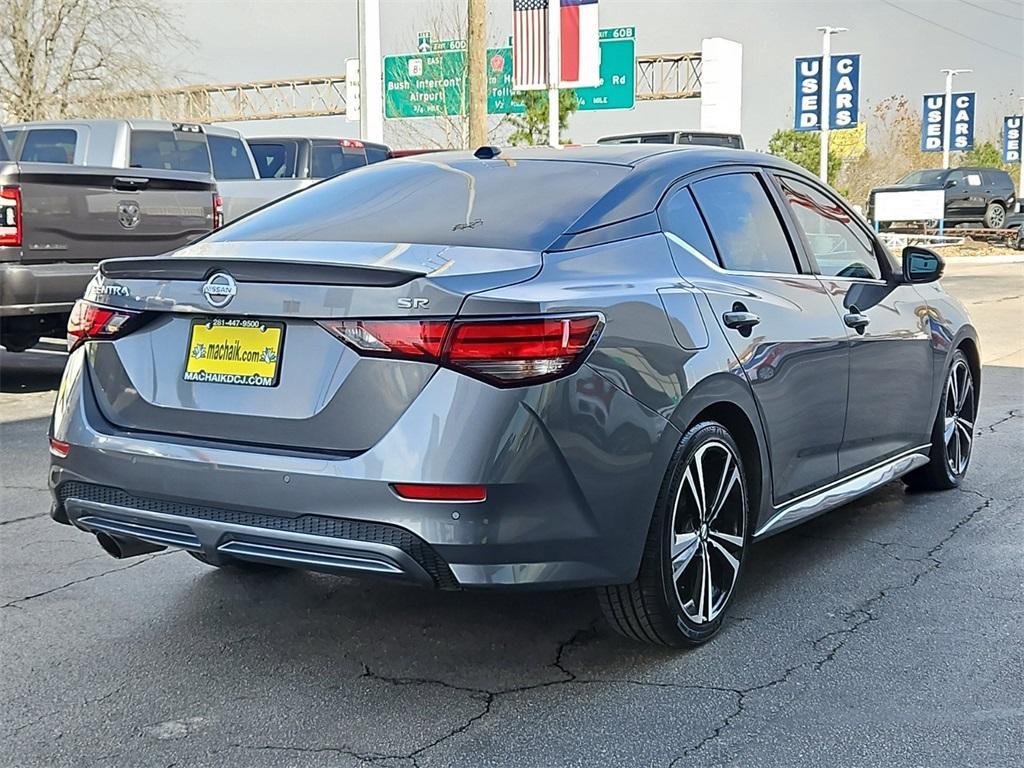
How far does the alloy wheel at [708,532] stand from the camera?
3863 millimetres

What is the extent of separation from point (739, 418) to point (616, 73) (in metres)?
39.2

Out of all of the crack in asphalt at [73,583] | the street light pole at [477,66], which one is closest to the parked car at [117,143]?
the street light pole at [477,66]

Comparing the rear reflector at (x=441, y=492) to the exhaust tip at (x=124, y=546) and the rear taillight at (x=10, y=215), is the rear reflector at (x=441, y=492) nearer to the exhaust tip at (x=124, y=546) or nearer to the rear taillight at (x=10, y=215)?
the exhaust tip at (x=124, y=546)

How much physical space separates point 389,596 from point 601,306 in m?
1.54

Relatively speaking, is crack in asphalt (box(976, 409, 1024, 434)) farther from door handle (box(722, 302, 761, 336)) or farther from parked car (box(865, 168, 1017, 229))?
parked car (box(865, 168, 1017, 229))

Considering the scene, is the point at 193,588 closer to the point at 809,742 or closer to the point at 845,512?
the point at 809,742

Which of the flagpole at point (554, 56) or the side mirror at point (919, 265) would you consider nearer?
the side mirror at point (919, 265)

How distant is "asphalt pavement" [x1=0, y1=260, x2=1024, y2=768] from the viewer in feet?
10.7

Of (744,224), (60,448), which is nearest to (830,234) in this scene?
(744,224)

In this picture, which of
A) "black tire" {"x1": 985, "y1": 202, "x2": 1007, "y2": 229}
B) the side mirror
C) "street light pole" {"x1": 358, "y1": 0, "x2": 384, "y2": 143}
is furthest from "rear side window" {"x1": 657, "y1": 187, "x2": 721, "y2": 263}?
"black tire" {"x1": 985, "y1": 202, "x2": 1007, "y2": 229}

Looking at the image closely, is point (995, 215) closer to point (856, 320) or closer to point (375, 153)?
point (375, 153)

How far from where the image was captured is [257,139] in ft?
55.1

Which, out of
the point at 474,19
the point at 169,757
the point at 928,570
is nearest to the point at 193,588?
the point at 169,757

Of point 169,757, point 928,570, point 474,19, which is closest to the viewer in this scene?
point 169,757
